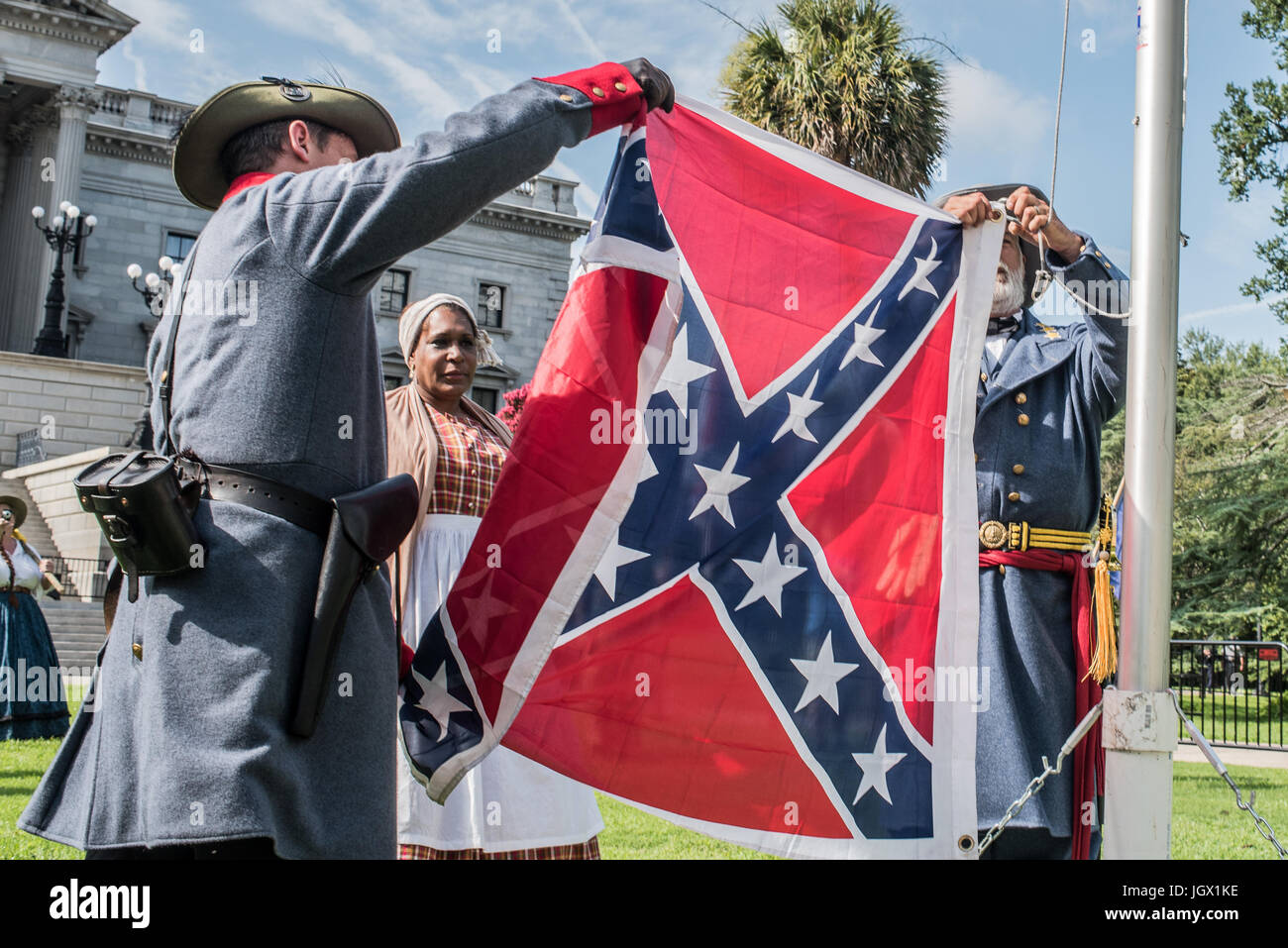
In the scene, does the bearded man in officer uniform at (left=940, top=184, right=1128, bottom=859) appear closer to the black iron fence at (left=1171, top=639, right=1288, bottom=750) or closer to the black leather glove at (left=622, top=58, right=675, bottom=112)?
the black leather glove at (left=622, top=58, right=675, bottom=112)

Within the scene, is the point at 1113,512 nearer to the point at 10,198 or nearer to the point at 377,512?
the point at 377,512

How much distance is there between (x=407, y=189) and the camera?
99.7 inches

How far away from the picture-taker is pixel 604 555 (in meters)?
3.57

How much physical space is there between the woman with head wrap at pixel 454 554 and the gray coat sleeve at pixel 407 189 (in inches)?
65.1

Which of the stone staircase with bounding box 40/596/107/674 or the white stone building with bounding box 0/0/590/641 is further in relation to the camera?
the white stone building with bounding box 0/0/590/641

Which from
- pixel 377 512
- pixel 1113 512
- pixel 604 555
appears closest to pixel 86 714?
pixel 377 512

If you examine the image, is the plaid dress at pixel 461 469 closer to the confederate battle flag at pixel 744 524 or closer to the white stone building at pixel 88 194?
the confederate battle flag at pixel 744 524

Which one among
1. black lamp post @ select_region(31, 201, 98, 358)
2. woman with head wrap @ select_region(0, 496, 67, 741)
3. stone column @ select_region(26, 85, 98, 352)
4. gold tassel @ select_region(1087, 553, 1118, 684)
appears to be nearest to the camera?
gold tassel @ select_region(1087, 553, 1118, 684)

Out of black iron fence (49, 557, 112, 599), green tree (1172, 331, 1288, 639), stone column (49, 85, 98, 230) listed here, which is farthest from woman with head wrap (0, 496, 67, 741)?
Result: stone column (49, 85, 98, 230)

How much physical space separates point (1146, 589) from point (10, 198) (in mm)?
44550

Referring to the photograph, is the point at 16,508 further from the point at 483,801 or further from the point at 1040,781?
the point at 1040,781

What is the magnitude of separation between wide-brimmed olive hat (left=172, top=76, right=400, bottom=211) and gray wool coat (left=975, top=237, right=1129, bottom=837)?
2238 millimetres

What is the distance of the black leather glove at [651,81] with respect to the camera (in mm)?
2998

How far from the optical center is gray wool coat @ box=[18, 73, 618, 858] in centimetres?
247
